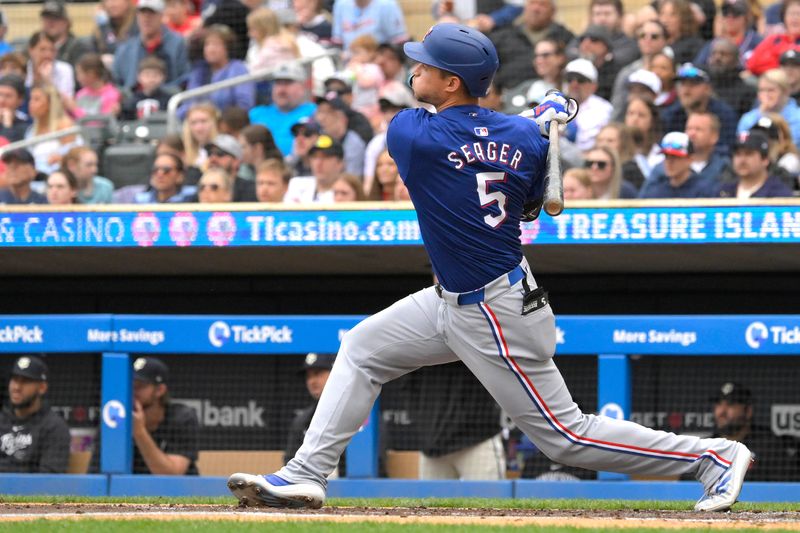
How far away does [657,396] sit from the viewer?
7.22m

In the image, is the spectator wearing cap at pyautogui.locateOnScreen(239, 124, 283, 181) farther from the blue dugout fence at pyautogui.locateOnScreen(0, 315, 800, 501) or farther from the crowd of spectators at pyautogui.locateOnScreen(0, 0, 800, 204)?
the blue dugout fence at pyautogui.locateOnScreen(0, 315, 800, 501)

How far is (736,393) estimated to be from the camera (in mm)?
6941

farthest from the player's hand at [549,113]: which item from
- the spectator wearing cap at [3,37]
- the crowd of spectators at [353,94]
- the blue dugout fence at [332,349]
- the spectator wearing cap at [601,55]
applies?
the spectator wearing cap at [3,37]

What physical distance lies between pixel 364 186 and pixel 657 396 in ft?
7.30

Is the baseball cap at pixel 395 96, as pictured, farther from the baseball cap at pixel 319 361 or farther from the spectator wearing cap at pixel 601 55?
the baseball cap at pixel 319 361

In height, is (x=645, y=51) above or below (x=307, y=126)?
above

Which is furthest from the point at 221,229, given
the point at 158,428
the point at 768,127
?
the point at 768,127

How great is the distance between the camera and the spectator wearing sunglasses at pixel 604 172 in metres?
7.73

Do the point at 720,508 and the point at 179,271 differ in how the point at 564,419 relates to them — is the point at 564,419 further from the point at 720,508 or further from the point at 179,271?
the point at 179,271

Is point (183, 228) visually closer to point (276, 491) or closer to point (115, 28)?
point (276, 491)

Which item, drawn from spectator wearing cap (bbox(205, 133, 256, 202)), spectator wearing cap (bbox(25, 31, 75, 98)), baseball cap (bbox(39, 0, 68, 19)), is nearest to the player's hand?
spectator wearing cap (bbox(205, 133, 256, 202))

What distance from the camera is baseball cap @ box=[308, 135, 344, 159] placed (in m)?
8.29

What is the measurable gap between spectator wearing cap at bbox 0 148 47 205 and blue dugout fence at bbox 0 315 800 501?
177 centimetres

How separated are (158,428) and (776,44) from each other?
15.4 feet
